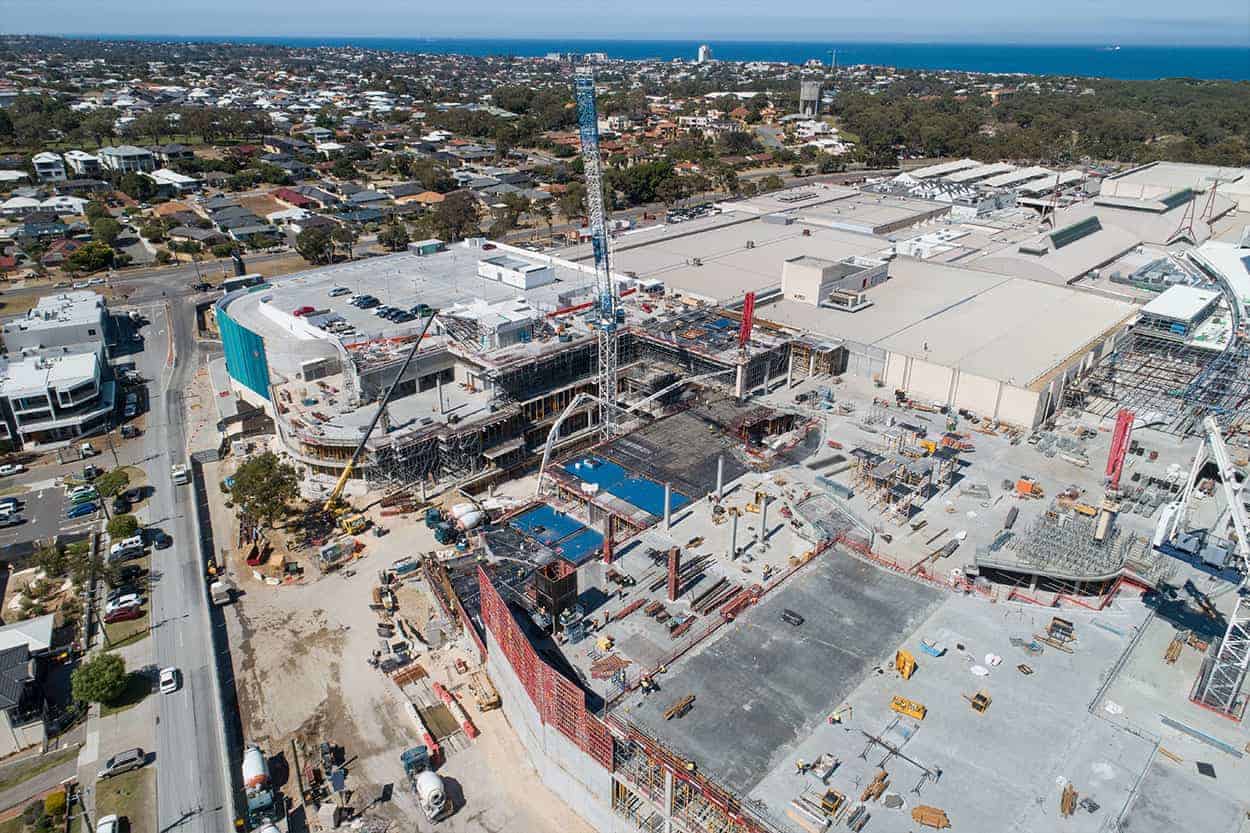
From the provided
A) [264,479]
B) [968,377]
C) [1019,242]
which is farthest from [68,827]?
[1019,242]

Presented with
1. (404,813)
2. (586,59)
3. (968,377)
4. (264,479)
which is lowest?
(404,813)

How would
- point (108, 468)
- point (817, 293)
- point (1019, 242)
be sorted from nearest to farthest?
point (108, 468)
point (817, 293)
point (1019, 242)

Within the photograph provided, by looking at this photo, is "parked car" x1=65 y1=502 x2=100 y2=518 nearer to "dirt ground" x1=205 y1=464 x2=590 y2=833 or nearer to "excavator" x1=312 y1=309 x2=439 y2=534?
"dirt ground" x1=205 y1=464 x2=590 y2=833

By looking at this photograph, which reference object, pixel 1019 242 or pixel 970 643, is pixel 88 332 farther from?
pixel 1019 242

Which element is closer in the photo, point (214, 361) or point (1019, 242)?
point (214, 361)

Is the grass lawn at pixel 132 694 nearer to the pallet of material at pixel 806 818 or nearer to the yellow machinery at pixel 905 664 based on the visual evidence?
the pallet of material at pixel 806 818

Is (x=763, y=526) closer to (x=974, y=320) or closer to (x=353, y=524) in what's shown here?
(x=353, y=524)

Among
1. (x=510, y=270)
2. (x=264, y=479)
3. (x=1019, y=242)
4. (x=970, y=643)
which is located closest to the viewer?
(x=970, y=643)
